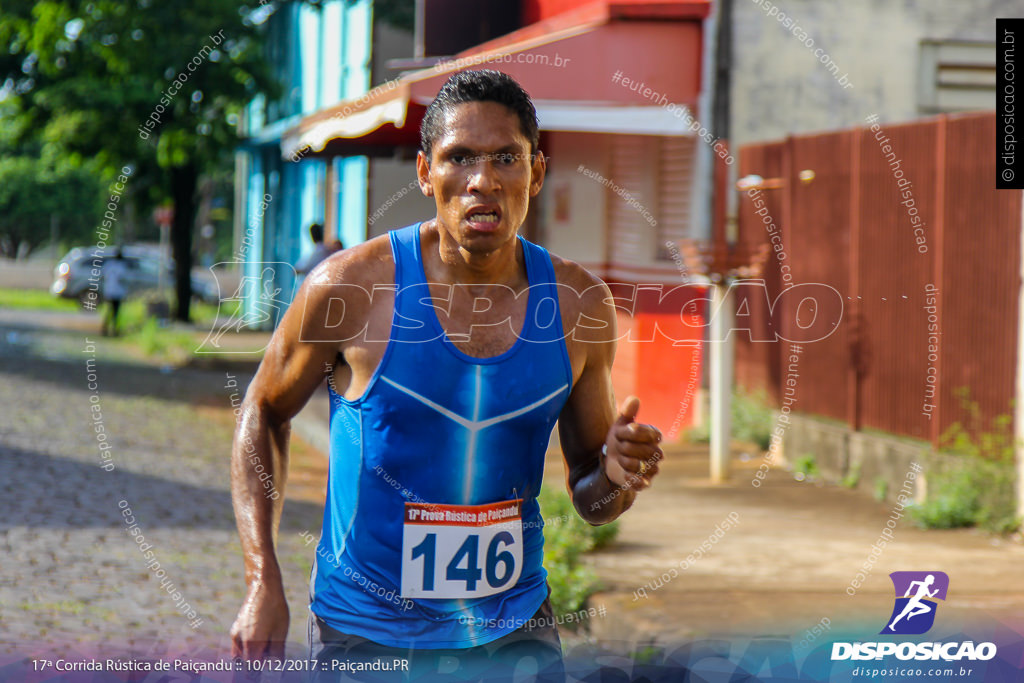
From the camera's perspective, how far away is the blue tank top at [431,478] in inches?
111

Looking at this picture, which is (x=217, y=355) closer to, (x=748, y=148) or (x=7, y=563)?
(x=748, y=148)

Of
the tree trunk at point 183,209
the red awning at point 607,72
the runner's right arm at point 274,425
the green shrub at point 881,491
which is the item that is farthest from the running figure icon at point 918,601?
the tree trunk at point 183,209

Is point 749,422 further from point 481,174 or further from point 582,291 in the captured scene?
point 481,174

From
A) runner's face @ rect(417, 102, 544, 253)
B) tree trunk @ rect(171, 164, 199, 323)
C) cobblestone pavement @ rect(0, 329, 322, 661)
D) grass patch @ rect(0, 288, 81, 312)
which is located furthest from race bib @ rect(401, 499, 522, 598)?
grass patch @ rect(0, 288, 81, 312)

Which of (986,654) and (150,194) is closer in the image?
(986,654)

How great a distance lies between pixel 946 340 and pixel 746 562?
2442 mm

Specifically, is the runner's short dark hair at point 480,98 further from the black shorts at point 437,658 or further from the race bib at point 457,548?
the black shorts at point 437,658

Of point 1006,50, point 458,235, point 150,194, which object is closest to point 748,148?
point 1006,50

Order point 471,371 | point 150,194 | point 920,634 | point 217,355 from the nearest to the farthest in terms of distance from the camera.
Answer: point 471,371 → point 920,634 → point 217,355 → point 150,194

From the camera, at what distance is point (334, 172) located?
21562mm

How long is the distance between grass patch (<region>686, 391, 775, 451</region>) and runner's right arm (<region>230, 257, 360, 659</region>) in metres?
8.20

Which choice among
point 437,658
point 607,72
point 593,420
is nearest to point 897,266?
point 607,72

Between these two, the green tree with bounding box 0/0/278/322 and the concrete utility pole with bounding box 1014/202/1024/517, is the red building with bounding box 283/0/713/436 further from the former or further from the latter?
the green tree with bounding box 0/0/278/322

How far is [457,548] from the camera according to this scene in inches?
114
